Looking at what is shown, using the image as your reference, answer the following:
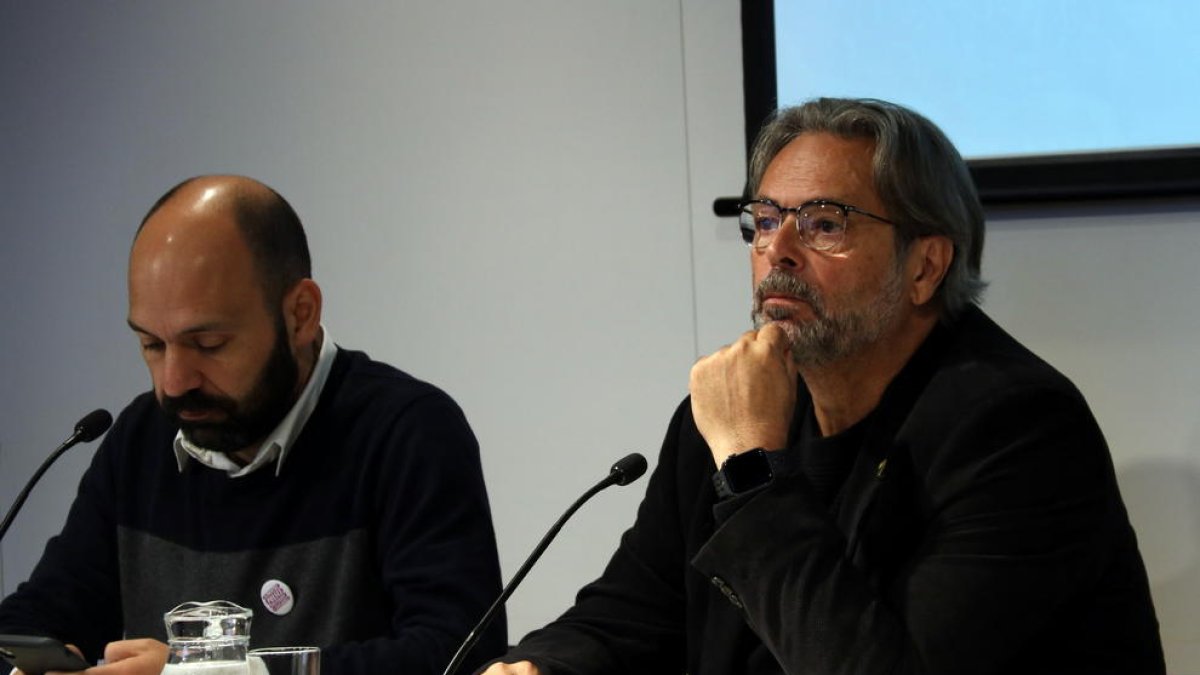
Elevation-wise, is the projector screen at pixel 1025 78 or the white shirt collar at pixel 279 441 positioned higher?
the projector screen at pixel 1025 78

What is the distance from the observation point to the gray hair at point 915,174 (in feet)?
6.84

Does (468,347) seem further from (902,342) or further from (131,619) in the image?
(902,342)

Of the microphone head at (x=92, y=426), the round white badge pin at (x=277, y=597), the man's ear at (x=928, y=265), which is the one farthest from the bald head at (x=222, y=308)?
the man's ear at (x=928, y=265)

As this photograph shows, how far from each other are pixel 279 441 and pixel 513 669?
0.68 meters

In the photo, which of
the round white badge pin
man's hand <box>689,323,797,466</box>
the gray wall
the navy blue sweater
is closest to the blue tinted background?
the gray wall

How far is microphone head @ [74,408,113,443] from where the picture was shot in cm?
226

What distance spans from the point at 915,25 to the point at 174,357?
4.86 ft

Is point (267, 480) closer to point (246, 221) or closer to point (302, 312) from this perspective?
point (302, 312)

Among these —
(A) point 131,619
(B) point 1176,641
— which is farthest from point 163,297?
(B) point 1176,641

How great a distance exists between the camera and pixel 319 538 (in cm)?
230

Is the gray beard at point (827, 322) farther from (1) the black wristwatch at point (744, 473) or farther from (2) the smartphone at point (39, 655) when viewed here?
(2) the smartphone at point (39, 655)

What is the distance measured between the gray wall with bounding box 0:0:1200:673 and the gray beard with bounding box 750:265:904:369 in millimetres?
725

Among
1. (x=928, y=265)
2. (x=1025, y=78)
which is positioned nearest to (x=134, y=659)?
(x=928, y=265)

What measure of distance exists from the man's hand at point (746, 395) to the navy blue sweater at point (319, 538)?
1.55 feet
